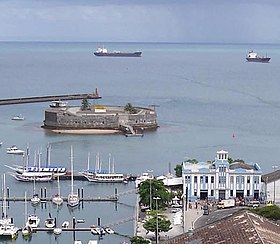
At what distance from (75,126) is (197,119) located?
12.8 m

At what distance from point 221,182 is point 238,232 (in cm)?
2091

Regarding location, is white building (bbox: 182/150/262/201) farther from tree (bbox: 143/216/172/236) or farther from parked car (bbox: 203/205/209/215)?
tree (bbox: 143/216/172/236)

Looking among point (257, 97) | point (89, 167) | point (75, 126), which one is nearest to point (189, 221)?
point (89, 167)

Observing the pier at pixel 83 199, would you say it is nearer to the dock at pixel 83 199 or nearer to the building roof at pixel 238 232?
the dock at pixel 83 199

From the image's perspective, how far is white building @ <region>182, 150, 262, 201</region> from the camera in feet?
118

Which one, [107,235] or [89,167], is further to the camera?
[89,167]

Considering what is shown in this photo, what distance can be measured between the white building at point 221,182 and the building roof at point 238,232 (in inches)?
752

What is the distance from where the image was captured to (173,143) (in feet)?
190

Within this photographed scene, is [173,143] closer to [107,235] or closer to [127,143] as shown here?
[127,143]

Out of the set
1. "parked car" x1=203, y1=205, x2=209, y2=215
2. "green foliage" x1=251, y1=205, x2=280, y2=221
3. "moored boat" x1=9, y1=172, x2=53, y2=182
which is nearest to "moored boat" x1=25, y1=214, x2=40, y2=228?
"parked car" x1=203, y1=205, x2=209, y2=215

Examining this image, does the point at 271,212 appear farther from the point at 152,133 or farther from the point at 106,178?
the point at 152,133

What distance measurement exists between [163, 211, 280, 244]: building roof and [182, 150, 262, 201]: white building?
62.7 feet

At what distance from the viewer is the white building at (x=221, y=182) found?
35906mm

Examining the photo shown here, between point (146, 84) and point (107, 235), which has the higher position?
point (146, 84)
